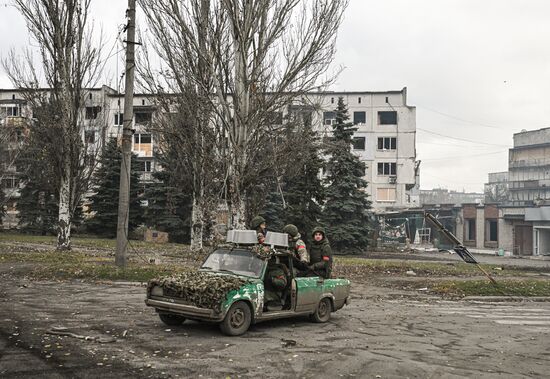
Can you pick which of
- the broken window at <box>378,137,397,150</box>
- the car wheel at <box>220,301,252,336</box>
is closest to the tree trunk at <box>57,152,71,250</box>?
the car wheel at <box>220,301,252,336</box>

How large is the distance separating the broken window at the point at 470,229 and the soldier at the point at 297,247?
51.9 meters

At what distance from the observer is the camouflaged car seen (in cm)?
823

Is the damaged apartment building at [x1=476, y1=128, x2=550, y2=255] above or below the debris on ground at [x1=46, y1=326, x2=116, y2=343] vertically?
above

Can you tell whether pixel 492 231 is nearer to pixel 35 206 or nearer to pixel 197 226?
pixel 197 226

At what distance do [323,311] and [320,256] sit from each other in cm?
112

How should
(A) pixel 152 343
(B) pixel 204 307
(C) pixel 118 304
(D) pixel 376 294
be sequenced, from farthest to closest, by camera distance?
(D) pixel 376 294 → (C) pixel 118 304 → (B) pixel 204 307 → (A) pixel 152 343

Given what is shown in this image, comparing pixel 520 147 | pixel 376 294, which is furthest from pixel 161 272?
pixel 520 147

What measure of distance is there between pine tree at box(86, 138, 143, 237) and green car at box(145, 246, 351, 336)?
31625 mm

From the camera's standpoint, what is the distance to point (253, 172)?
56.4 feet

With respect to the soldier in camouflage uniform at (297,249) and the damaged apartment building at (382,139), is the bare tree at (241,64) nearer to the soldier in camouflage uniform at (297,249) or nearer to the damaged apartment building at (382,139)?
the soldier in camouflage uniform at (297,249)

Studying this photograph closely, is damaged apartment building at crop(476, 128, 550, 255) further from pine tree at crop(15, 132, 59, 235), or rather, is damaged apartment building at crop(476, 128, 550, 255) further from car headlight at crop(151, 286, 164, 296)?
car headlight at crop(151, 286, 164, 296)

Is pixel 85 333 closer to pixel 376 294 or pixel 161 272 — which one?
pixel 161 272

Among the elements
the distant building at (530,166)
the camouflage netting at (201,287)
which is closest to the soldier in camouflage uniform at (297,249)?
the camouflage netting at (201,287)

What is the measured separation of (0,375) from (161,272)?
1042 centimetres
